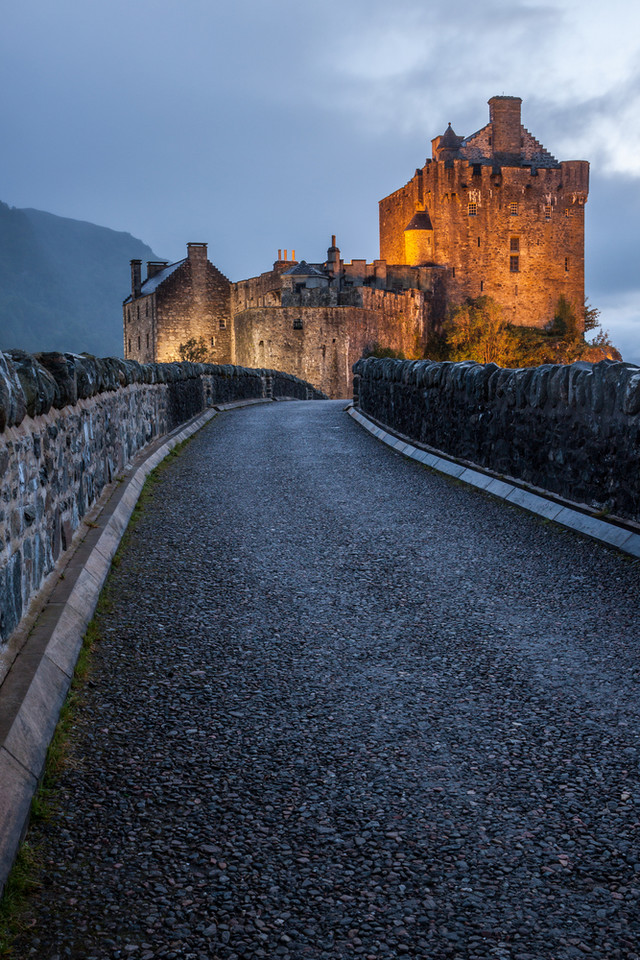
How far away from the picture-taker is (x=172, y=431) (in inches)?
613

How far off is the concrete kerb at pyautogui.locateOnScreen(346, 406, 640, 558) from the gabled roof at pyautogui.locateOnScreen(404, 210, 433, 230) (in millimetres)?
77605

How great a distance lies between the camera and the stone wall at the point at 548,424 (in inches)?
287

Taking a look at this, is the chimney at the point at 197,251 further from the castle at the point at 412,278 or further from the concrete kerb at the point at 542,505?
the concrete kerb at the point at 542,505

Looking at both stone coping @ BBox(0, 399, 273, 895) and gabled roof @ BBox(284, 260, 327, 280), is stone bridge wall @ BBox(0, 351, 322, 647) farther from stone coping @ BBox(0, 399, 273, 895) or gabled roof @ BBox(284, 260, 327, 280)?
gabled roof @ BBox(284, 260, 327, 280)

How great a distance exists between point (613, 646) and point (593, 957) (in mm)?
2589

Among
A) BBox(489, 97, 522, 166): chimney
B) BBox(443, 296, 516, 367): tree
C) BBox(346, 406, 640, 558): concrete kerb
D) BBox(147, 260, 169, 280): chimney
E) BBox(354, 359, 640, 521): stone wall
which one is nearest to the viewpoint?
BBox(346, 406, 640, 558): concrete kerb

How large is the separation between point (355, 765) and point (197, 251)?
260 ft

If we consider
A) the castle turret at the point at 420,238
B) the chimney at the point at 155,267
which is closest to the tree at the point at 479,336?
the castle turret at the point at 420,238

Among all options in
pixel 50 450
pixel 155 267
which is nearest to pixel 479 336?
pixel 155 267

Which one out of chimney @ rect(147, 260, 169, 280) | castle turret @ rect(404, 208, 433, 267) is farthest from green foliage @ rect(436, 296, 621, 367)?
chimney @ rect(147, 260, 169, 280)

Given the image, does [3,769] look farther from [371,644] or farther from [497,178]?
[497,178]

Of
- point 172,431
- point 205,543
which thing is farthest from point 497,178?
point 205,543

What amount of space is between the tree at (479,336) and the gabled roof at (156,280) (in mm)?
25564

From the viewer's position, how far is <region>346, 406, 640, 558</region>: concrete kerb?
274 inches
